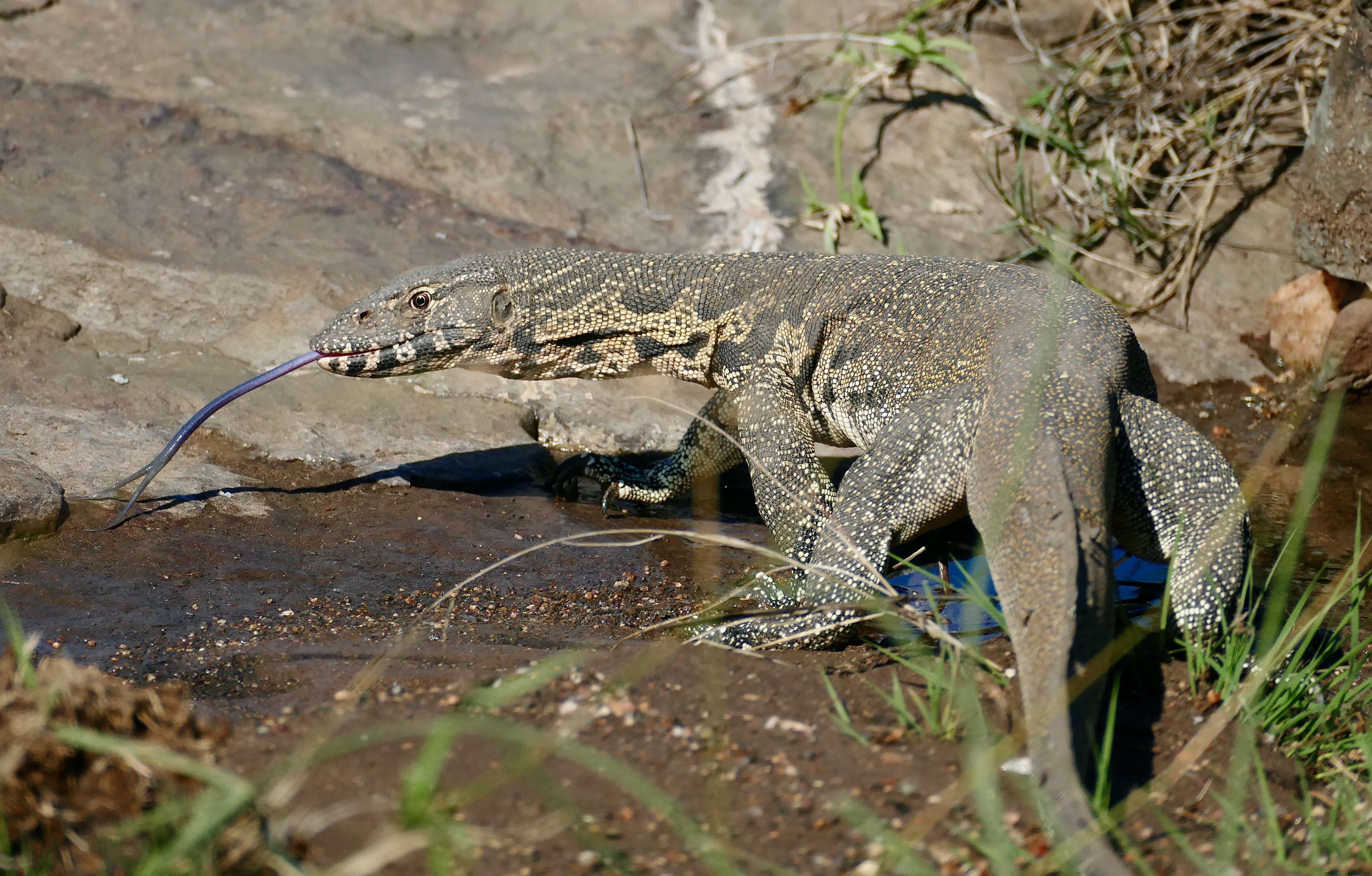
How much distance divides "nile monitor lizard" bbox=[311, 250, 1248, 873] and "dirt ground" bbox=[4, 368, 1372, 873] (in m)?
0.23

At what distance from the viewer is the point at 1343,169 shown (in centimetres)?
540

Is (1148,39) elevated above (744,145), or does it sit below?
above

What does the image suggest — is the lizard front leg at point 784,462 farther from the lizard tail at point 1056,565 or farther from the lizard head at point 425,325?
the lizard head at point 425,325

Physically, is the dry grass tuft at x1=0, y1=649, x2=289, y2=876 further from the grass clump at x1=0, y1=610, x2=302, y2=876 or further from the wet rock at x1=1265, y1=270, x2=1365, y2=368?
the wet rock at x1=1265, y1=270, x2=1365, y2=368

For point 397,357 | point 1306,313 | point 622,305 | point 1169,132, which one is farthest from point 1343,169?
point 397,357

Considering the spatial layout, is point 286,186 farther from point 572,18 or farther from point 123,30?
point 572,18

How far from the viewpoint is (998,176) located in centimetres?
688

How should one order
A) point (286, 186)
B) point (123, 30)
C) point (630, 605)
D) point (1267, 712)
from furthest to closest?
point (123, 30)
point (286, 186)
point (630, 605)
point (1267, 712)

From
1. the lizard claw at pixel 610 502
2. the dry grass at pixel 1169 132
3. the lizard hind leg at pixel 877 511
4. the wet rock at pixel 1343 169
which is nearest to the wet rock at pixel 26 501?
the lizard claw at pixel 610 502

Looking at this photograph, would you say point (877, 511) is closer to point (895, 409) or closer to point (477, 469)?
point (895, 409)

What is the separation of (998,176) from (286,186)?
3.98 metres

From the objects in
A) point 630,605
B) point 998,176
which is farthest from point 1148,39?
point 630,605

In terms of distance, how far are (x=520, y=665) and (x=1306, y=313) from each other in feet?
16.3

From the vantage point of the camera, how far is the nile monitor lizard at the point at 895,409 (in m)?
3.10
